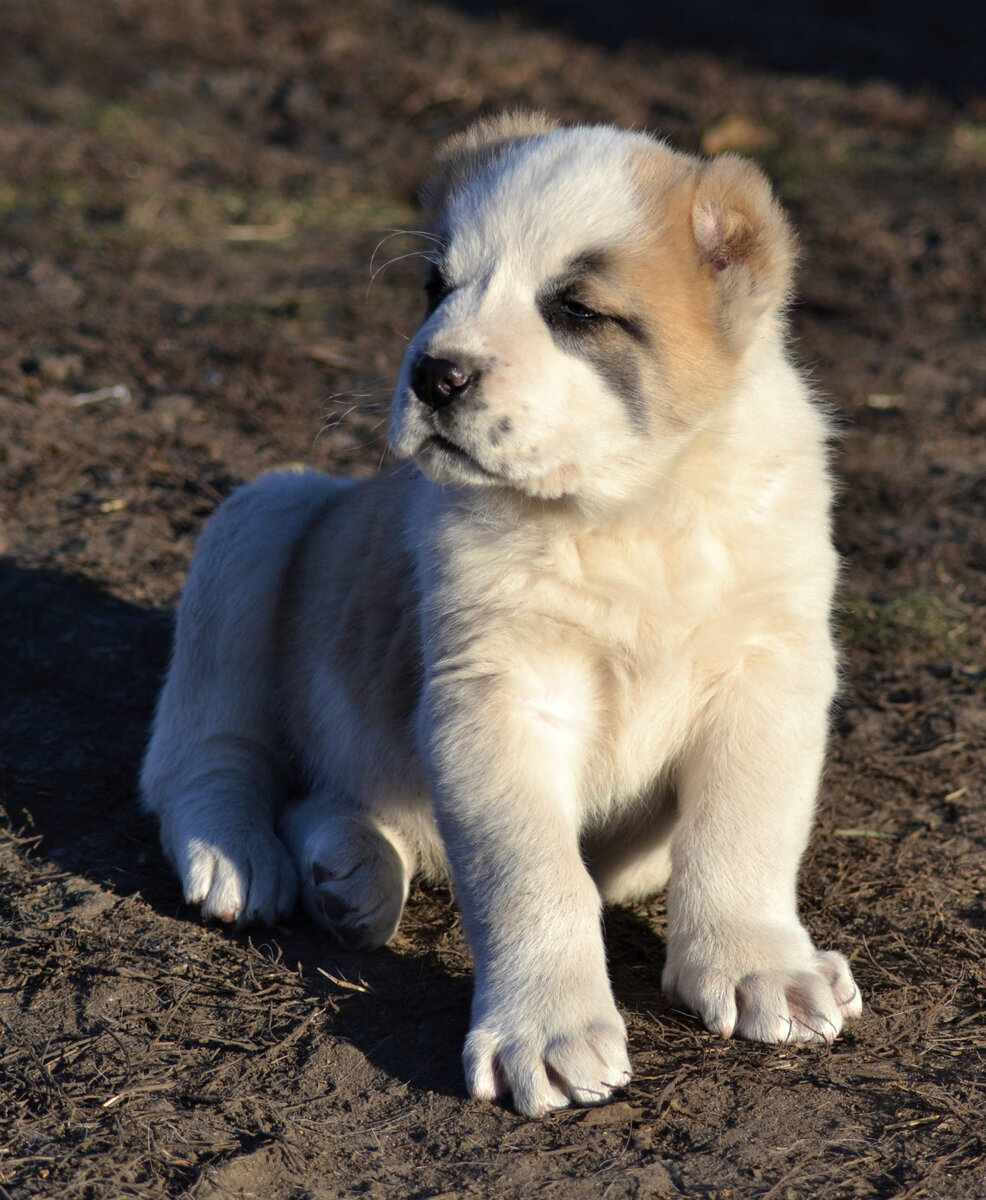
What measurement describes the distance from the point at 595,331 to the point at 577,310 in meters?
0.07

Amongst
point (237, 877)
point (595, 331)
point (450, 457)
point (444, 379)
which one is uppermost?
point (595, 331)

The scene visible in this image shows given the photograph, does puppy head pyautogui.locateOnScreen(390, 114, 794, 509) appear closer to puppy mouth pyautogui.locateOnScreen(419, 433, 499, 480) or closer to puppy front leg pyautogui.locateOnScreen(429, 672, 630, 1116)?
puppy mouth pyautogui.locateOnScreen(419, 433, 499, 480)

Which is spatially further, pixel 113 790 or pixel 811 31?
pixel 811 31

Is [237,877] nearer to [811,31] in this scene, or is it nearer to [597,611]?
[597,611]

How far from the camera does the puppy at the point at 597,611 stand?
3.18 meters

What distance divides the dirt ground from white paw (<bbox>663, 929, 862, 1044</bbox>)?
0.06 metres

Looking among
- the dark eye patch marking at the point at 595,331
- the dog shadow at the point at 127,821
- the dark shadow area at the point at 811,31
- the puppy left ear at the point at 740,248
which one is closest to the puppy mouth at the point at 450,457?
the dark eye patch marking at the point at 595,331

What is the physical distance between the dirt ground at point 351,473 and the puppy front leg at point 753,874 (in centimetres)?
11

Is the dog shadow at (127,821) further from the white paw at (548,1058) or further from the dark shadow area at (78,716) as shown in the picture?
the white paw at (548,1058)

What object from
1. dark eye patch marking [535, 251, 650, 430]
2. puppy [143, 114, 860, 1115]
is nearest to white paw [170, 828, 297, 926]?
puppy [143, 114, 860, 1115]

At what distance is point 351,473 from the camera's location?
23.1ft

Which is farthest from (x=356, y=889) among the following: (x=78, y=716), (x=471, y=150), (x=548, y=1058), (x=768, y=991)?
(x=471, y=150)

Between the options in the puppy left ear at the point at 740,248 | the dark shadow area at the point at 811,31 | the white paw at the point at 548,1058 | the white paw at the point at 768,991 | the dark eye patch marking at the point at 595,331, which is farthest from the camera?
the dark shadow area at the point at 811,31

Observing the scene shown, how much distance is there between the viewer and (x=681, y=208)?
3.49 meters
